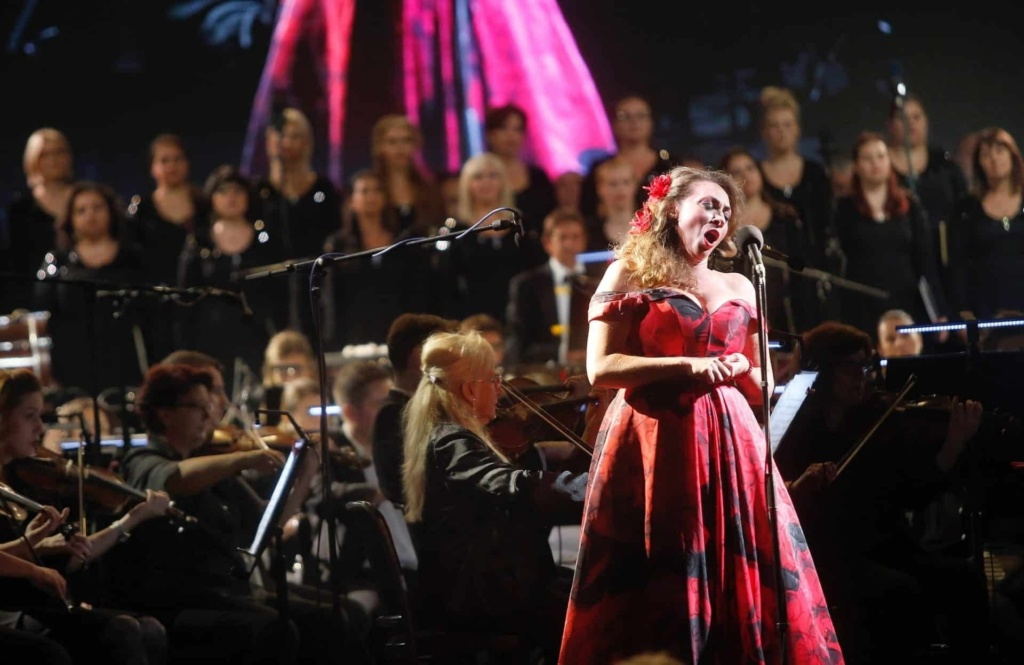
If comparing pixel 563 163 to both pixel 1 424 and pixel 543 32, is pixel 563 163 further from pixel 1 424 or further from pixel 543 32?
pixel 1 424

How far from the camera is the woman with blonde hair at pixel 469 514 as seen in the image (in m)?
4.25

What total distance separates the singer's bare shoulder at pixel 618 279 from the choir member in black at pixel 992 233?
4.60 m

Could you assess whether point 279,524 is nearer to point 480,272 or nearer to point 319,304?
point 319,304

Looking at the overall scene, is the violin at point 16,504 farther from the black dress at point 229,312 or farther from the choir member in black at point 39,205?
the choir member in black at point 39,205

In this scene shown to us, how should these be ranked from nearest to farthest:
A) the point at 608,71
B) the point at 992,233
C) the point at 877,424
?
the point at 877,424, the point at 992,233, the point at 608,71

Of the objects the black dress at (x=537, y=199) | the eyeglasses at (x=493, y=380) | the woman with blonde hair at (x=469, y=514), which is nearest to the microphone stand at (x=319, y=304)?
the woman with blonde hair at (x=469, y=514)

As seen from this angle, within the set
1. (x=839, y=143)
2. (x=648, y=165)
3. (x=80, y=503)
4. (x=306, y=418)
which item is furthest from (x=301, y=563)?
(x=839, y=143)

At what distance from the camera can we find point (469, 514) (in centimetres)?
430

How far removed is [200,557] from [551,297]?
3.46m

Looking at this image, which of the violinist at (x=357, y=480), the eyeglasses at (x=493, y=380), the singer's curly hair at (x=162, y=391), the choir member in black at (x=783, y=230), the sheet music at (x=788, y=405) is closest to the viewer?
the sheet music at (x=788, y=405)

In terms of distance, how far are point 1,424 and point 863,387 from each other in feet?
10.8

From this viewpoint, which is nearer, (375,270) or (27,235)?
(375,270)

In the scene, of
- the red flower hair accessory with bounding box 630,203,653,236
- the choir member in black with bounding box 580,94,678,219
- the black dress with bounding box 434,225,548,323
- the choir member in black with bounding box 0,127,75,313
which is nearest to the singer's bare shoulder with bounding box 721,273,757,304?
the red flower hair accessory with bounding box 630,203,653,236

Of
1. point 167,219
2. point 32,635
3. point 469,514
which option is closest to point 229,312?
point 167,219
